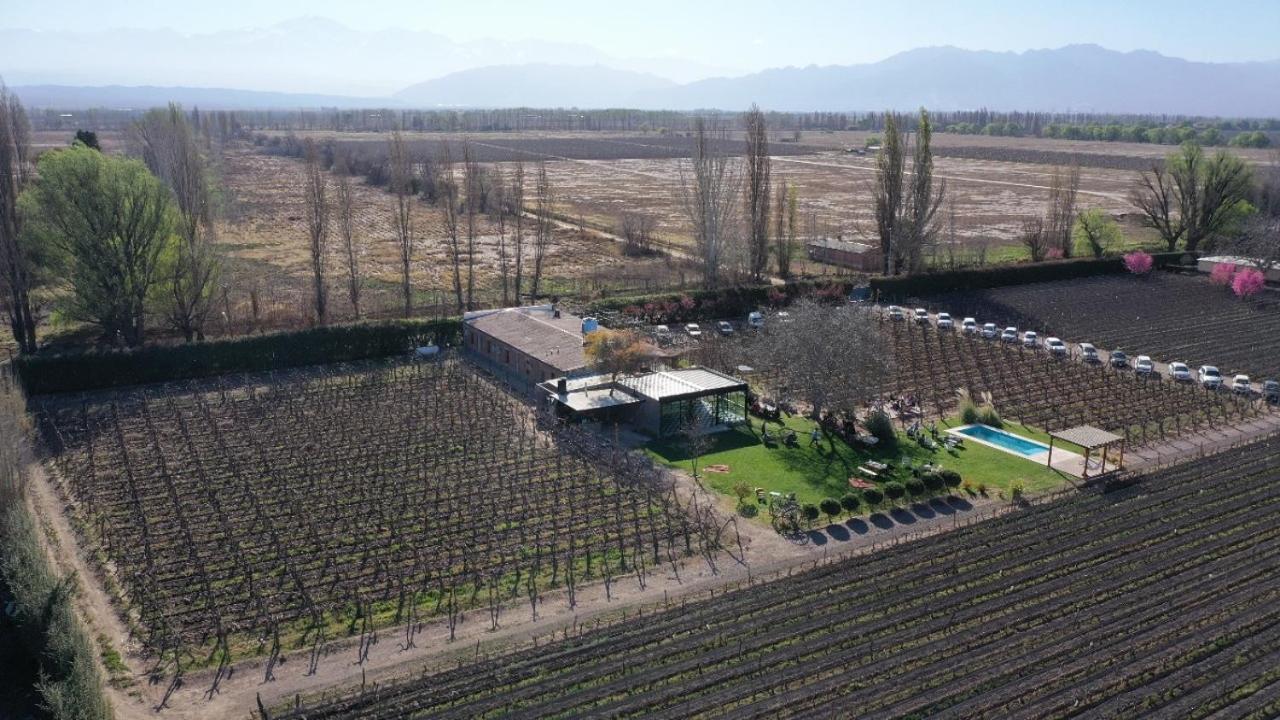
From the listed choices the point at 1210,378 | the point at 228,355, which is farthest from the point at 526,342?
the point at 1210,378

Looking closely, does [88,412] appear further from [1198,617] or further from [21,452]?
[1198,617]

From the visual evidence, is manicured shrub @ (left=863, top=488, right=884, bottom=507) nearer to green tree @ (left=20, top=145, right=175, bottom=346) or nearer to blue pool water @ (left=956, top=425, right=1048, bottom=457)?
blue pool water @ (left=956, top=425, right=1048, bottom=457)

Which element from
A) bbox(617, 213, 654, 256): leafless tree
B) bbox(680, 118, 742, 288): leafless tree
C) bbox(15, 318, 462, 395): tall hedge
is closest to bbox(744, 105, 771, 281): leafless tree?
bbox(680, 118, 742, 288): leafless tree

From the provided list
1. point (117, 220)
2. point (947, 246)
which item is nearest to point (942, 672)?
point (117, 220)

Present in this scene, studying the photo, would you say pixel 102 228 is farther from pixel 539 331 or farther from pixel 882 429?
pixel 882 429

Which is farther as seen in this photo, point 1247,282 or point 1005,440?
point 1247,282
